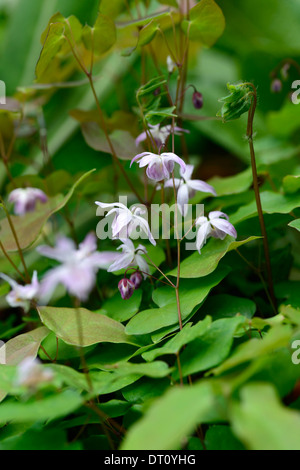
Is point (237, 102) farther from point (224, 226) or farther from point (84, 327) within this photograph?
point (84, 327)

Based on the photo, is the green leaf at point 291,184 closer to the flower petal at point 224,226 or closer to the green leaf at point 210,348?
the flower petal at point 224,226

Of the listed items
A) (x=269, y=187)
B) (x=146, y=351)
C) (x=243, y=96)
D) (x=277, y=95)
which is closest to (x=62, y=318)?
(x=146, y=351)

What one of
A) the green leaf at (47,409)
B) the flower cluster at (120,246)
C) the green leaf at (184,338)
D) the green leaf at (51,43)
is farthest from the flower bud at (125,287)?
the green leaf at (51,43)

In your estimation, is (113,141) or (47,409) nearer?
(47,409)

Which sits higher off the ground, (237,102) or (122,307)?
(237,102)

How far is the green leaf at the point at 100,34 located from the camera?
0.71 metres

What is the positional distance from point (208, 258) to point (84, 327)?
0.20m

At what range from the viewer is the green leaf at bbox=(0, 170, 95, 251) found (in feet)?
2.33

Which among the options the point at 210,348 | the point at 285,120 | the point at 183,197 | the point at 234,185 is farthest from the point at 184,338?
the point at 285,120

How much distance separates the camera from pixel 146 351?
558mm

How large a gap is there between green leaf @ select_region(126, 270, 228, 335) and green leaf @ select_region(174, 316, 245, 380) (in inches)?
2.7

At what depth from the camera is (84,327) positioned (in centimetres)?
58

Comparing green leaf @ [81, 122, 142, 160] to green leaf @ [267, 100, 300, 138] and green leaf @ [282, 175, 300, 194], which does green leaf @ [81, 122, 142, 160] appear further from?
green leaf @ [267, 100, 300, 138]

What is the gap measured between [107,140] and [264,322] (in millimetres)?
458
